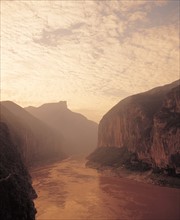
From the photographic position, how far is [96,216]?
4078 cm

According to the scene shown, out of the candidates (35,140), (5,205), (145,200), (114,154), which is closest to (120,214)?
(145,200)

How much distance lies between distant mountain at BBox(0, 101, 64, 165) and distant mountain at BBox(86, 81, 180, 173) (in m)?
26.3

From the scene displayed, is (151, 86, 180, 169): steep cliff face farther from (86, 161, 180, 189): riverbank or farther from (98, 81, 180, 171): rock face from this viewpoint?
(86, 161, 180, 189): riverbank

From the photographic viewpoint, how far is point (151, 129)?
7925cm

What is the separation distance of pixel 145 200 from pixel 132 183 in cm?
1639

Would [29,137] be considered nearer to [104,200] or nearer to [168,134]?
[168,134]

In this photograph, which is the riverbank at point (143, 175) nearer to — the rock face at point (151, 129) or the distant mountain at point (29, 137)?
the rock face at point (151, 129)

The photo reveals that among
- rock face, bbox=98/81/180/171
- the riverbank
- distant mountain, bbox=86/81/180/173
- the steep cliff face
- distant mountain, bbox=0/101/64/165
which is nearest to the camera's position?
the riverbank

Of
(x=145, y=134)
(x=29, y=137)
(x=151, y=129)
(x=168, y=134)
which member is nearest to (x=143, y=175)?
(x=168, y=134)

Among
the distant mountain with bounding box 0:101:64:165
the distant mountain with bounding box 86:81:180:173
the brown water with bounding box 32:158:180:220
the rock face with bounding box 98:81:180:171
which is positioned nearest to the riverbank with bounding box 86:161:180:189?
the distant mountain with bounding box 86:81:180:173

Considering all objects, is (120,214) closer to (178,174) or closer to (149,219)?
(149,219)

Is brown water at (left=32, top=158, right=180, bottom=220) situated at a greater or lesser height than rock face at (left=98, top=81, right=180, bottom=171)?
lesser

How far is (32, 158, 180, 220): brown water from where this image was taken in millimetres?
41250

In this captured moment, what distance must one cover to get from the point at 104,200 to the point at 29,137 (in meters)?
71.0
